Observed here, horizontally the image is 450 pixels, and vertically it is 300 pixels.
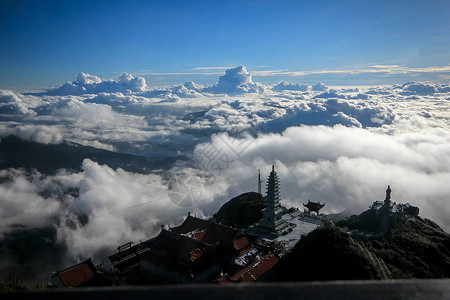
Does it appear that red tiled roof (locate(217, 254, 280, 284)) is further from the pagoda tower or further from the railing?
the railing

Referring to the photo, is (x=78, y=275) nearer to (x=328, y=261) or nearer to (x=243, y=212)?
(x=328, y=261)

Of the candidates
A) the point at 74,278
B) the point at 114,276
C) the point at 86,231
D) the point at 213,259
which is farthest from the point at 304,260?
the point at 86,231

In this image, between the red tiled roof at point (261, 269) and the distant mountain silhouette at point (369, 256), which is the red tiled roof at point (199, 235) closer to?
the red tiled roof at point (261, 269)

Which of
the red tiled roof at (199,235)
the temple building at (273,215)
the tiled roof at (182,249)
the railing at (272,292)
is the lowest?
the temple building at (273,215)

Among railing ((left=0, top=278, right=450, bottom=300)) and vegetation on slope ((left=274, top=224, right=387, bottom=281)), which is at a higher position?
railing ((left=0, top=278, right=450, bottom=300))

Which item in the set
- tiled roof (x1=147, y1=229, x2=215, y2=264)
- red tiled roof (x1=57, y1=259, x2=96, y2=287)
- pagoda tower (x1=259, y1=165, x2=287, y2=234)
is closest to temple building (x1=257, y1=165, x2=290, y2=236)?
pagoda tower (x1=259, y1=165, x2=287, y2=234)

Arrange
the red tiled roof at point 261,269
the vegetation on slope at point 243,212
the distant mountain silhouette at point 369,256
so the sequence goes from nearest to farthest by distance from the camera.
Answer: the distant mountain silhouette at point 369,256 → the red tiled roof at point 261,269 → the vegetation on slope at point 243,212

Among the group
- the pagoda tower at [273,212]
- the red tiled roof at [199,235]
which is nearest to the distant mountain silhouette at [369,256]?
the red tiled roof at [199,235]

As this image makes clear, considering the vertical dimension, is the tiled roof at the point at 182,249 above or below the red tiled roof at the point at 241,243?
above

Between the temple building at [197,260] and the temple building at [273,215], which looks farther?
the temple building at [273,215]
